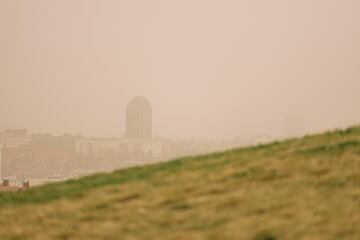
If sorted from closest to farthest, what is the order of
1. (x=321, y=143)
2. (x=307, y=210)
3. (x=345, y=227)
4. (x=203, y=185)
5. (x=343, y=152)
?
(x=345, y=227)
(x=307, y=210)
(x=203, y=185)
(x=343, y=152)
(x=321, y=143)

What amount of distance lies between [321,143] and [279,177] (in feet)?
9.41

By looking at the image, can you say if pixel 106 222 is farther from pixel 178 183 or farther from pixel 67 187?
pixel 67 187

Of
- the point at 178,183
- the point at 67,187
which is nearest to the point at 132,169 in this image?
the point at 67,187

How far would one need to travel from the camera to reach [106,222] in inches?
460

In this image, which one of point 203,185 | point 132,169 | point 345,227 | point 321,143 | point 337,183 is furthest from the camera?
point 132,169

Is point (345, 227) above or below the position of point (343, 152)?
below

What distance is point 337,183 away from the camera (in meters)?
12.1

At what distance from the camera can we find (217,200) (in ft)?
39.4

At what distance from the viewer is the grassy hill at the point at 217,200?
418 inches

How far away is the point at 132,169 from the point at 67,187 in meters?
2.01

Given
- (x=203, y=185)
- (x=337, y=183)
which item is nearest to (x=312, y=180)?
(x=337, y=183)

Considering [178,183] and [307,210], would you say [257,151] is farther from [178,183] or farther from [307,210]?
[307,210]

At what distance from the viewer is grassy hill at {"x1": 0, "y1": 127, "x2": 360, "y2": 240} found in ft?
34.8

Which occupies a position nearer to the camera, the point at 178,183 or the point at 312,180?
the point at 312,180
